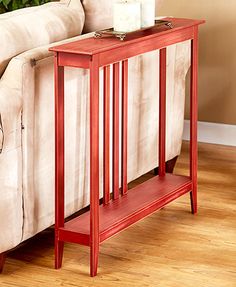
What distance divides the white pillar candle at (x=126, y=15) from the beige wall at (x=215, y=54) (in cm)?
159

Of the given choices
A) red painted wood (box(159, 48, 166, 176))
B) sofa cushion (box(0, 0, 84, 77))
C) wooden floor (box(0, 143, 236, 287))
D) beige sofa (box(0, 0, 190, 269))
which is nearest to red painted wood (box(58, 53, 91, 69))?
beige sofa (box(0, 0, 190, 269))

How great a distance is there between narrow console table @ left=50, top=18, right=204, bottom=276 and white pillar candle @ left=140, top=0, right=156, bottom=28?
39mm

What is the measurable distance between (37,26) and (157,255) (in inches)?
39.9

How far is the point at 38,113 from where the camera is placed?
3.09m

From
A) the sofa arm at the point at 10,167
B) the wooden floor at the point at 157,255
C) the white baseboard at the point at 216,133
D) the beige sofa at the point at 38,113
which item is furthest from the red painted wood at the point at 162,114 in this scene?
the white baseboard at the point at 216,133

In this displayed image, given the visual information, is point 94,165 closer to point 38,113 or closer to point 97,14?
point 38,113

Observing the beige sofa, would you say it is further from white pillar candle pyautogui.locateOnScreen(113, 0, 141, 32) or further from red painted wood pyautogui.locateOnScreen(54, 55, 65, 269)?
white pillar candle pyautogui.locateOnScreen(113, 0, 141, 32)

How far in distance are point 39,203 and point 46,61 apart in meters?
0.54

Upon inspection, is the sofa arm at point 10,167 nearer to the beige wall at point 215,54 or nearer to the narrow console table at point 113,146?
the narrow console table at point 113,146

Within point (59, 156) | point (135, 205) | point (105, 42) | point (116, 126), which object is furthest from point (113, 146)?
point (105, 42)

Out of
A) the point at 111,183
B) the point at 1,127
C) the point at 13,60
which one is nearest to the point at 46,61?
the point at 13,60

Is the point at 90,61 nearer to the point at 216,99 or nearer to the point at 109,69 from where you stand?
the point at 109,69

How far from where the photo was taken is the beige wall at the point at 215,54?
4.67 meters

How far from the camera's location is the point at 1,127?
2.88m
